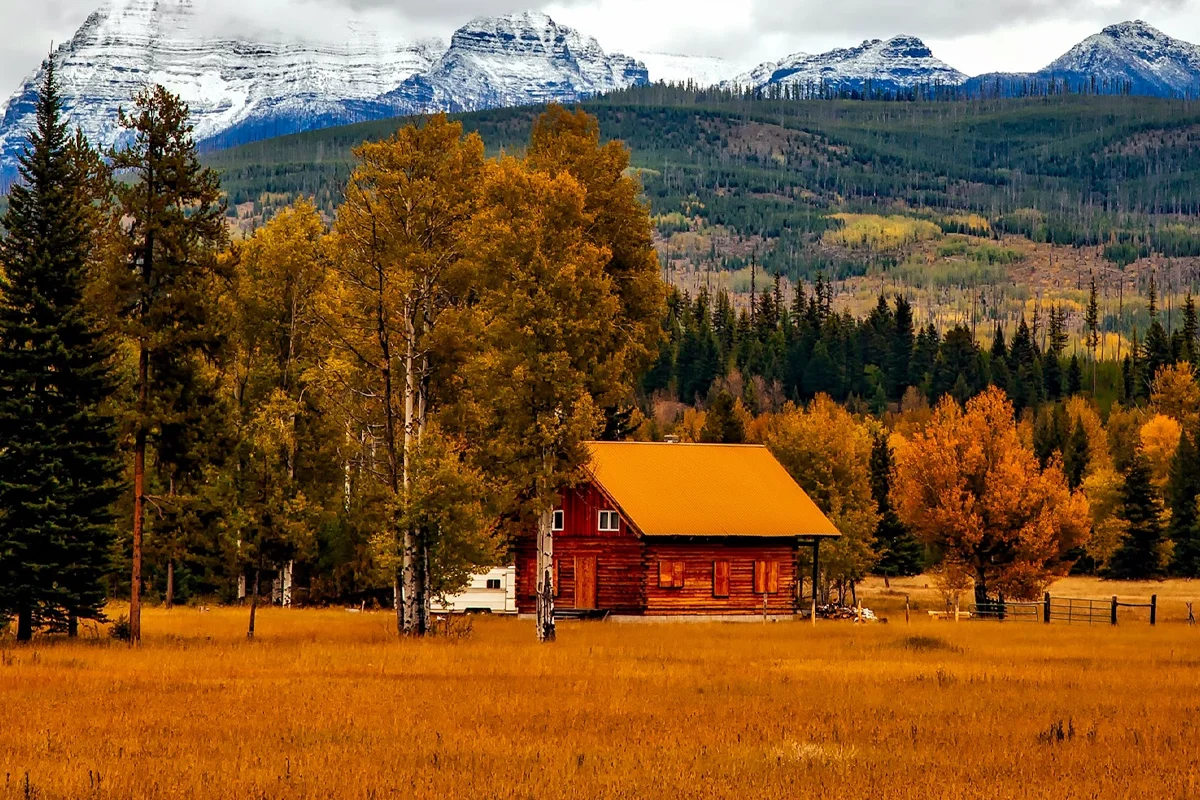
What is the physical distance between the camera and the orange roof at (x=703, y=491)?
Answer: 199 ft

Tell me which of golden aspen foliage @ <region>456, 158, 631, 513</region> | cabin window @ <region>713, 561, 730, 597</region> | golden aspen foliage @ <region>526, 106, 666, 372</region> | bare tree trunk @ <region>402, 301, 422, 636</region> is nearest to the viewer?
golden aspen foliage @ <region>456, 158, 631, 513</region>

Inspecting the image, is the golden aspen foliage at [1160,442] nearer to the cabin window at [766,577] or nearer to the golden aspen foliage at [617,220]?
the cabin window at [766,577]

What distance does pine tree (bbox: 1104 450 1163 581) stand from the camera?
109 m

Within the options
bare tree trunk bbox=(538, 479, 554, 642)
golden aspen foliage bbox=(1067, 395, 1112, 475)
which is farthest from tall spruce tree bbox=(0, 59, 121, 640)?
golden aspen foliage bbox=(1067, 395, 1112, 475)

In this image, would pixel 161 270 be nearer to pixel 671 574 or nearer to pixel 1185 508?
pixel 671 574

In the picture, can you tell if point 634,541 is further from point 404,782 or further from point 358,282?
point 404,782

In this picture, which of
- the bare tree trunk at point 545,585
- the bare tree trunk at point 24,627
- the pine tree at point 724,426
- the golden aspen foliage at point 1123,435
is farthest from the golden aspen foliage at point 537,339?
the golden aspen foliage at point 1123,435

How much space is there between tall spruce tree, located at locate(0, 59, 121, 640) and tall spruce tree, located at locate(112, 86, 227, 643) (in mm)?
1053

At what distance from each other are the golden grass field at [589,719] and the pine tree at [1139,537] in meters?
66.1

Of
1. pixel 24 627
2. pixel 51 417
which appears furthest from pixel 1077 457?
pixel 51 417

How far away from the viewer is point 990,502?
63.9 metres

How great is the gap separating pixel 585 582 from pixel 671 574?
Answer: 3490 mm

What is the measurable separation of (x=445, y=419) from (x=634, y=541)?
1431 centimetres

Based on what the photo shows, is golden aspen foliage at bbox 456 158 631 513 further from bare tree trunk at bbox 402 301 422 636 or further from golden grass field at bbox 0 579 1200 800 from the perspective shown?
golden grass field at bbox 0 579 1200 800
